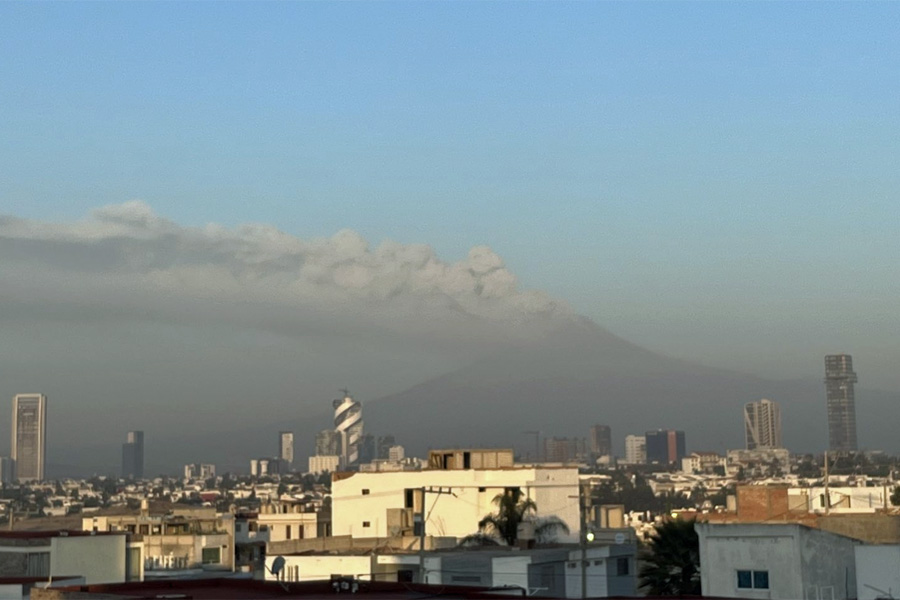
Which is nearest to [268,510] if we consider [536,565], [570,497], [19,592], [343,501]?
[343,501]

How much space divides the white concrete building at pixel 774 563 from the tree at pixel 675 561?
9.69 m

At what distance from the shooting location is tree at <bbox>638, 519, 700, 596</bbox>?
49.4 m

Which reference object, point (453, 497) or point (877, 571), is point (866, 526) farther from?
point (453, 497)

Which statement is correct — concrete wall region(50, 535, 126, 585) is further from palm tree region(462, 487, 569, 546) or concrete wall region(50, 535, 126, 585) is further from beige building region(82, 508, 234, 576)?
palm tree region(462, 487, 569, 546)

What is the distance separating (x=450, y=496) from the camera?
313 feet

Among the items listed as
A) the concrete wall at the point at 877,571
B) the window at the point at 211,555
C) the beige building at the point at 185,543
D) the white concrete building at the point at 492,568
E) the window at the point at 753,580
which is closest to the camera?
the concrete wall at the point at 877,571

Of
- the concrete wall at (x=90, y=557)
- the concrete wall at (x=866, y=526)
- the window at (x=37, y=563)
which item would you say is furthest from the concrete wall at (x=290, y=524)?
the concrete wall at (x=866, y=526)

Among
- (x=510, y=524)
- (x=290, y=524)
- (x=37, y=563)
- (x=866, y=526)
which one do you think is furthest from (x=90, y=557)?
(x=290, y=524)

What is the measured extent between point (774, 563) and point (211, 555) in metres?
50.6

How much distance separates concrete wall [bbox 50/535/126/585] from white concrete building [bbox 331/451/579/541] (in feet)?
133

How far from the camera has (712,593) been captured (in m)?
38.8

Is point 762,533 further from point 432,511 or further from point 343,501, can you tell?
point 343,501

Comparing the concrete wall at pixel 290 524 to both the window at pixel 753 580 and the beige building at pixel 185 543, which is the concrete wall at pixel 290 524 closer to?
the beige building at pixel 185 543

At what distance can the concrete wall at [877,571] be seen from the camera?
34.7 meters
